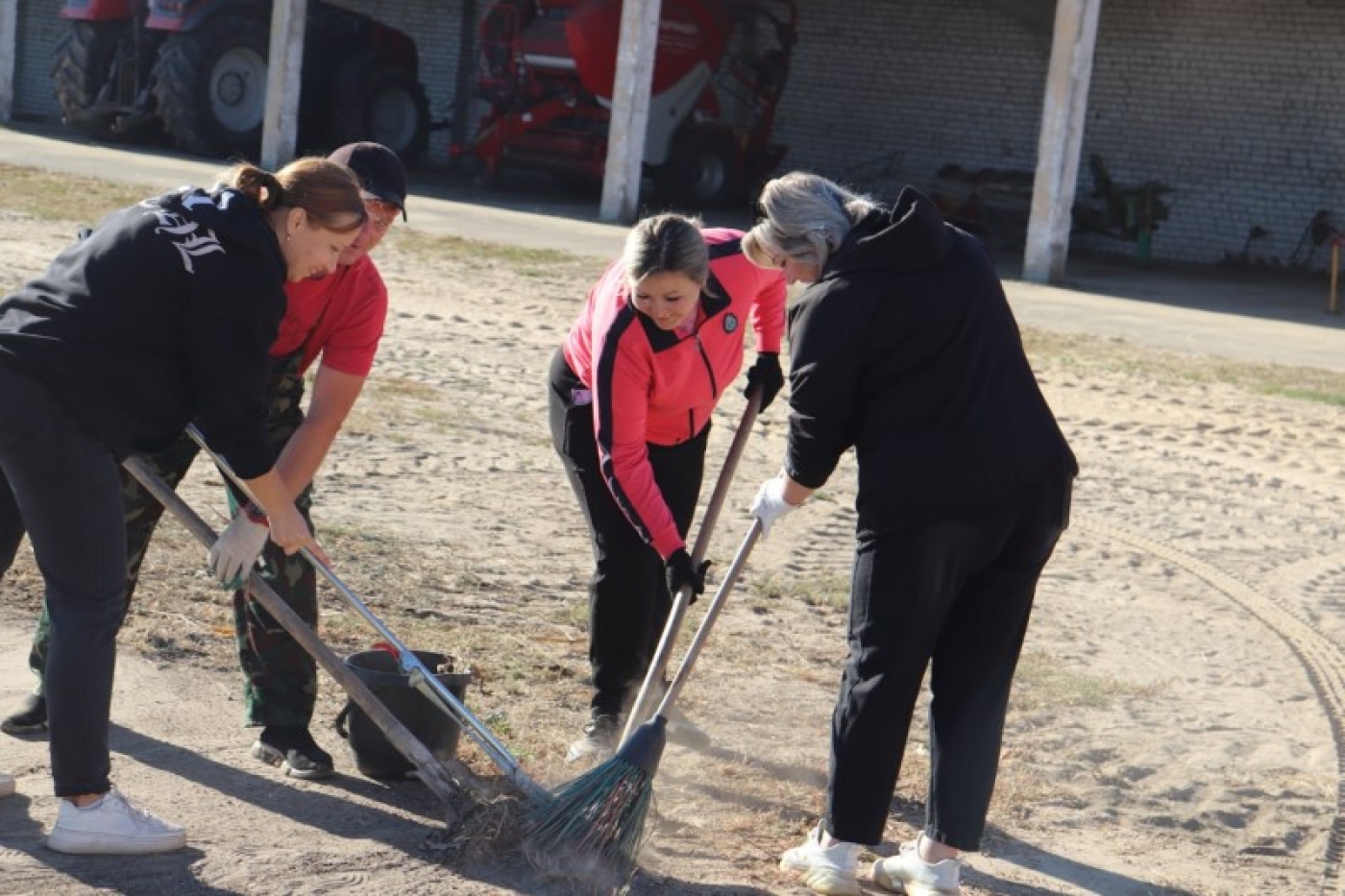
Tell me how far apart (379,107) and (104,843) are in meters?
17.9

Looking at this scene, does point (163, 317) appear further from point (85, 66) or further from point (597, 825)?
point (85, 66)

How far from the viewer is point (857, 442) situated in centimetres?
366

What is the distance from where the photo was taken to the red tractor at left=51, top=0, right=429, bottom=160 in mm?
18547

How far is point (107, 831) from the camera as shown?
11.9 ft

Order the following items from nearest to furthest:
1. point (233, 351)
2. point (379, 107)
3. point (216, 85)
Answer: point (233, 351) → point (216, 85) → point (379, 107)

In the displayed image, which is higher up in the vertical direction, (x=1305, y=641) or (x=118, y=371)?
(x=118, y=371)

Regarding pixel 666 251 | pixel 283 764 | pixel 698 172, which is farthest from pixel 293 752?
pixel 698 172

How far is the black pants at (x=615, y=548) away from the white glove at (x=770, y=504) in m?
0.48

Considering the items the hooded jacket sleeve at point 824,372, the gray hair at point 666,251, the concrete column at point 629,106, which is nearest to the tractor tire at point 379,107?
the concrete column at point 629,106

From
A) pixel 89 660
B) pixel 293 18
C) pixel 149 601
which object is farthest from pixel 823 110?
pixel 89 660

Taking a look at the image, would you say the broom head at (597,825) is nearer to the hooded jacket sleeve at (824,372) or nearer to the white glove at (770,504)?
the white glove at (770,504)

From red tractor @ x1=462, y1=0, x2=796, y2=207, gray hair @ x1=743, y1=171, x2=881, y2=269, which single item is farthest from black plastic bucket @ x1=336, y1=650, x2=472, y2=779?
red tractor @ x1=462, y1=0, x2=796, y2=207

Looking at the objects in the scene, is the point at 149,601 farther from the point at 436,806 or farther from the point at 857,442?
the point at 857,442

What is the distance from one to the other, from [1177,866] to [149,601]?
3202 mm
